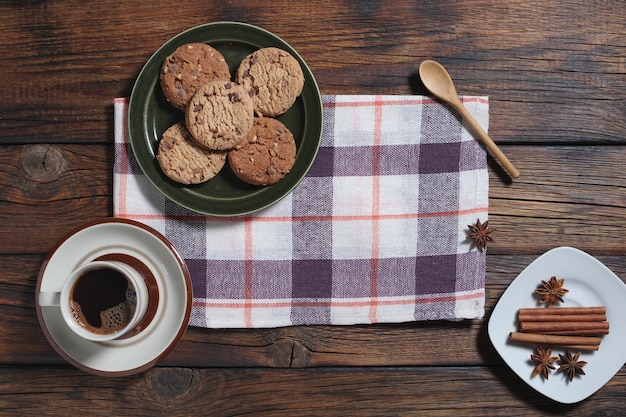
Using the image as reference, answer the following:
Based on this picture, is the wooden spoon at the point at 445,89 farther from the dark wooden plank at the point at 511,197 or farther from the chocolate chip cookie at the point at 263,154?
the chocolate chip cookie at the point at 263,154

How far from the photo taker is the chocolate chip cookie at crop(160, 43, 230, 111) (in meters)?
1.09

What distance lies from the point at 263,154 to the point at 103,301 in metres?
0.40

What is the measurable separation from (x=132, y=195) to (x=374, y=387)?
63 centimetres

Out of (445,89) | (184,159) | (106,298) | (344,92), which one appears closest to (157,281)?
(106,298)

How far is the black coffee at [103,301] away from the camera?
3.48 feet

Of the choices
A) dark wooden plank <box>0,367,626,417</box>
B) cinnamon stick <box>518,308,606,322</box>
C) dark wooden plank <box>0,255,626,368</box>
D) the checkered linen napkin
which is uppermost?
the checkered linen napkin

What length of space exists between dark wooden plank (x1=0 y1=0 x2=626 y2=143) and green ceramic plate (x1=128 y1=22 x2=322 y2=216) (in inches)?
3.2

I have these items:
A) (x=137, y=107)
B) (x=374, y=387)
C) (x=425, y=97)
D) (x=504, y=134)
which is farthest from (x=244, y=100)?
(x=374, y=387)

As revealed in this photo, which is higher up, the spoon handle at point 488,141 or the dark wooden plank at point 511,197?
the spoon handle at point 488,141

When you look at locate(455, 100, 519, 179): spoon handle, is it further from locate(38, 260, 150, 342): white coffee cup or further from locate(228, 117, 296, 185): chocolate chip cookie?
locate(38, 260, 150, 342): white coffee cup

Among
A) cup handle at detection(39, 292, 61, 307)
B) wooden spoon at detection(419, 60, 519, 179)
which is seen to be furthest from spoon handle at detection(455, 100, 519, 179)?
cup handle at detection(39, 292, 61, 307)

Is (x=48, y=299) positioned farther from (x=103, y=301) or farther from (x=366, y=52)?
(x=366, y=52)

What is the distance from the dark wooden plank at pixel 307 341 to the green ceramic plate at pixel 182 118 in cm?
28

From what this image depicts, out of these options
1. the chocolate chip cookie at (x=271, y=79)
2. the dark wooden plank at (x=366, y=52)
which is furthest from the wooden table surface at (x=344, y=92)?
the chocolate chip cookie at (x=271, y=79)
